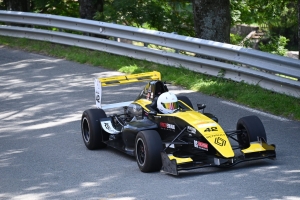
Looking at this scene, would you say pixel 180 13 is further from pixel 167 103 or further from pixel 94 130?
pixel 167 103

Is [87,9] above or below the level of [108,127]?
above

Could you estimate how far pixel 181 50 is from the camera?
47.4ft

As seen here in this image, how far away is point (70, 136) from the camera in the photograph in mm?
10789

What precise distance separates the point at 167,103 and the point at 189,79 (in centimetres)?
436

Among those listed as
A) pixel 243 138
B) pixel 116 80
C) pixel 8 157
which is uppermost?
pixel 116 80

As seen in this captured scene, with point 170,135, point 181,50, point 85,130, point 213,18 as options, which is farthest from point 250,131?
point 213,18

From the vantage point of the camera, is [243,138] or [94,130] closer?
[243,138]

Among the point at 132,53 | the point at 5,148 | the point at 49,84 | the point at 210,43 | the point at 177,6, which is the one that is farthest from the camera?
the point at 177,6

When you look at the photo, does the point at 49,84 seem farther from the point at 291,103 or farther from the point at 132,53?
the point at 291,103

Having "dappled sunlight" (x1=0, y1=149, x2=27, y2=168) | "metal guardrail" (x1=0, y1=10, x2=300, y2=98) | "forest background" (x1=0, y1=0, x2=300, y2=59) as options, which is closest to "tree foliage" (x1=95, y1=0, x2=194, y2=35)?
"forest background" (x1=0, y1=0, x2=300, y2=59)

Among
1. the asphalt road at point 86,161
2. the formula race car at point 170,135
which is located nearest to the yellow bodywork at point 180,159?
the formula race car at point 170,135

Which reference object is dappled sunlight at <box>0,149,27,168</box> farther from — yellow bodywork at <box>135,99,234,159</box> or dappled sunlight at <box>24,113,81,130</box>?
yellow bodywork at <box>135,99,234,159</box>

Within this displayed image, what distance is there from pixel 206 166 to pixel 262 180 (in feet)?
2.36

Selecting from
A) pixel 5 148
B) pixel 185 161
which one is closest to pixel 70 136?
pixel 5 148
